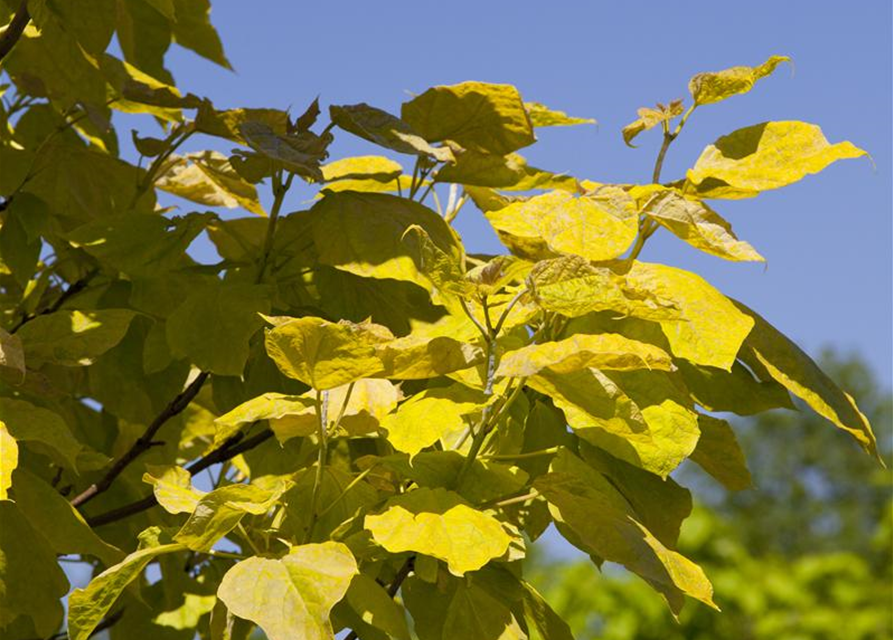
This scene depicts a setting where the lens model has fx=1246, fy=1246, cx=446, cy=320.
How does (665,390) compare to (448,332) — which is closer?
(665,390)

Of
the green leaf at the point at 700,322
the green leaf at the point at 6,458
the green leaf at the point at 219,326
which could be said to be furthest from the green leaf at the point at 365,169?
the green leaf at the point at 6,458

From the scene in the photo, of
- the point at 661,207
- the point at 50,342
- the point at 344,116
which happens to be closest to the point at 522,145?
the point at 344,116

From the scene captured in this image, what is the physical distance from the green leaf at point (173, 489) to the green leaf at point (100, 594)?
0.04 metres

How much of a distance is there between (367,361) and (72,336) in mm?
491

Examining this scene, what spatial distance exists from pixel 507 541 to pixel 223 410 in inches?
23.8

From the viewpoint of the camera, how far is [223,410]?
1.51 m

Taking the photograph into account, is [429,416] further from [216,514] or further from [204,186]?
[204,186]

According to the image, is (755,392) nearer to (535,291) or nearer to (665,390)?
(665,390)

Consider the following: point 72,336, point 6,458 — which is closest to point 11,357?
point 6,458

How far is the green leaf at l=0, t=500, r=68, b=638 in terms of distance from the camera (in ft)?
4.23

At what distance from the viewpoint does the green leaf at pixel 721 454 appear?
1294 mm

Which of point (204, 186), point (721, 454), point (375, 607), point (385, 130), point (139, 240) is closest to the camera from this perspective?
point (375, 607)

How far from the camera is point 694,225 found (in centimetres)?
120

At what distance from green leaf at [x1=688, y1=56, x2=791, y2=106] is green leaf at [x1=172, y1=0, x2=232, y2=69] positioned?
3.26 feet
